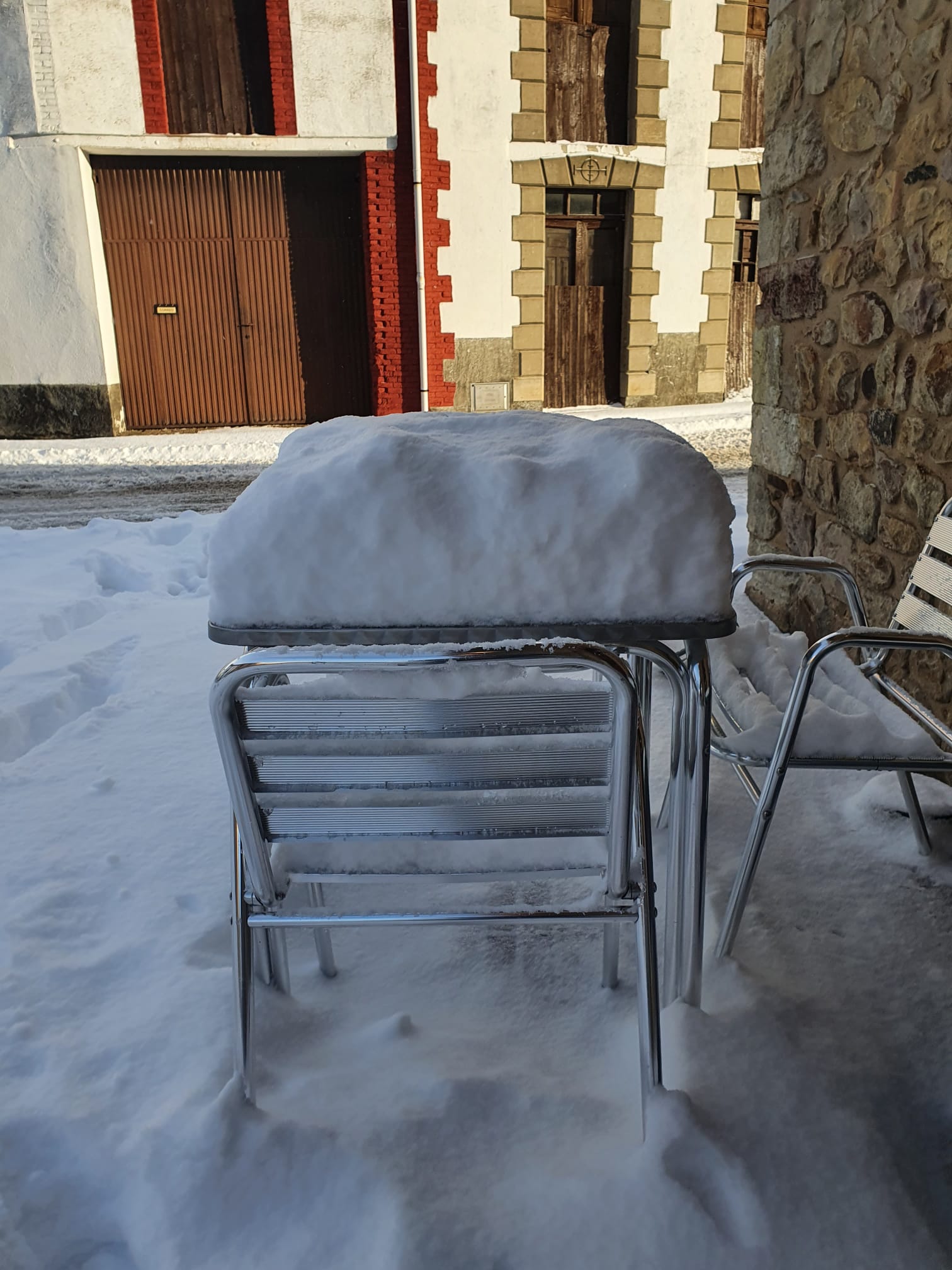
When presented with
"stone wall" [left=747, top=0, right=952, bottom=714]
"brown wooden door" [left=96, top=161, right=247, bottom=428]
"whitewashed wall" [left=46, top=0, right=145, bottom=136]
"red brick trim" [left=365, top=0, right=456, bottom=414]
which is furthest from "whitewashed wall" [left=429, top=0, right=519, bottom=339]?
"stone wall" [left=747, top=0, right=952, bottom=714]

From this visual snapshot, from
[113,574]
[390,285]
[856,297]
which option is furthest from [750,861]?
[390,285]

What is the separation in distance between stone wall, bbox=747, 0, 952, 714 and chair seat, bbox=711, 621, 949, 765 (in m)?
0.46

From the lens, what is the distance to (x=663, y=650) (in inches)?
47.8

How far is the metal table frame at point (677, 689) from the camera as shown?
3.83ft

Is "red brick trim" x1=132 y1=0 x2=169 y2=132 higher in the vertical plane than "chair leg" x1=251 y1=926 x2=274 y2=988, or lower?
higher

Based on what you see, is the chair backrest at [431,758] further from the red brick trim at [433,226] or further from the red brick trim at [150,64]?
the red brick trim at [150,64]

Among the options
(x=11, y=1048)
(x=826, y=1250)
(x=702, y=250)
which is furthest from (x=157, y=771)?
(x=702, y=250)

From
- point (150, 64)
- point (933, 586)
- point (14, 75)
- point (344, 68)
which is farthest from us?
point (344, 68)

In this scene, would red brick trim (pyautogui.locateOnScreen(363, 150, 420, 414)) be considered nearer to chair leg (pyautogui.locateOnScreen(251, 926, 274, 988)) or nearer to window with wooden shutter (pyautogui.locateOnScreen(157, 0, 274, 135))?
window with wooden shutter (pyautogui.locateOnScreen(157, 0, 274, 135))

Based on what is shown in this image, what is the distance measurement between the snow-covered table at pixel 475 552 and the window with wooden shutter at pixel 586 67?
1089 centimetres

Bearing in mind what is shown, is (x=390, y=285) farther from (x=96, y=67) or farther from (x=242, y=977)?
(x=242, y=977)

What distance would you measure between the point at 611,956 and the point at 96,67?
1061 centimetres

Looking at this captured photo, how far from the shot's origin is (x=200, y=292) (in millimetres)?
10141

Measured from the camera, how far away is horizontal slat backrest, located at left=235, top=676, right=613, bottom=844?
110 centimetres
